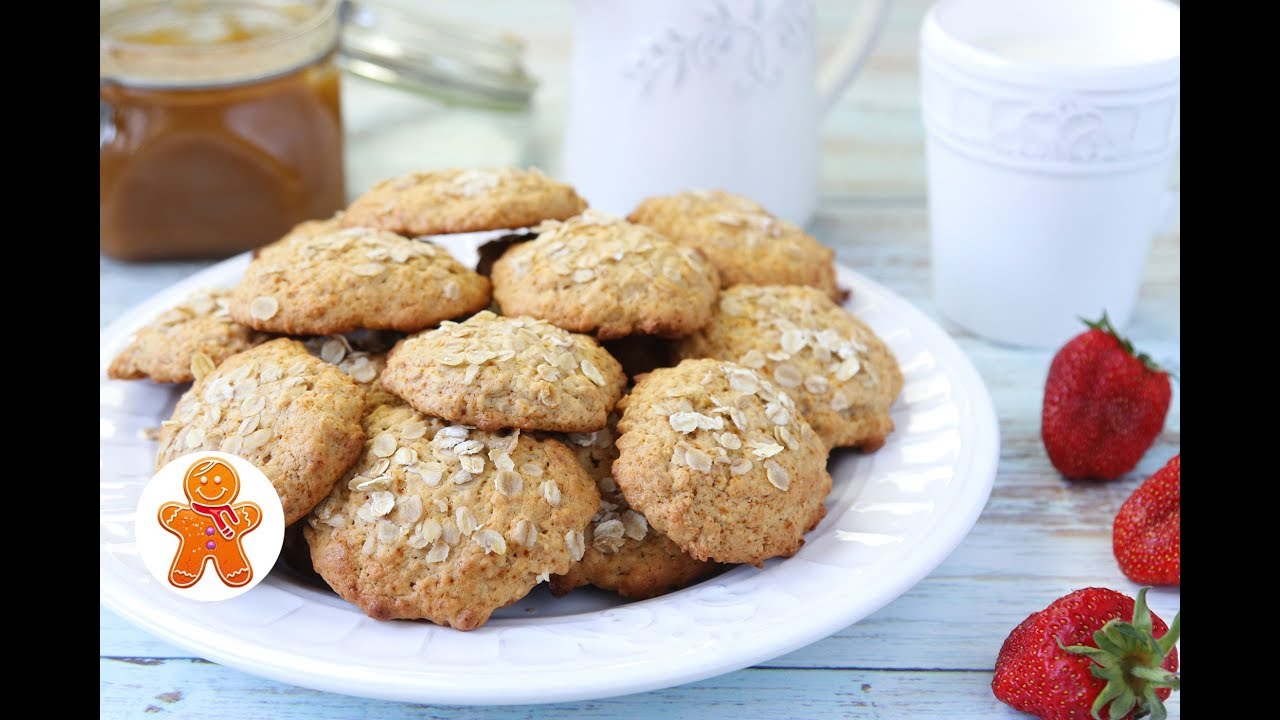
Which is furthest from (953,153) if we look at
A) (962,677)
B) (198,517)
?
(198,517)

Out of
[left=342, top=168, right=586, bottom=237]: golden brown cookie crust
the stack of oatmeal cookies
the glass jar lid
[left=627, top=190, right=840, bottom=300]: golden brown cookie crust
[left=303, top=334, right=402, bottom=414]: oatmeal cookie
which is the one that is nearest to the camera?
the stack of oatmeal cookies

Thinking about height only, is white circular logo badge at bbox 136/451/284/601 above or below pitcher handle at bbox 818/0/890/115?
below

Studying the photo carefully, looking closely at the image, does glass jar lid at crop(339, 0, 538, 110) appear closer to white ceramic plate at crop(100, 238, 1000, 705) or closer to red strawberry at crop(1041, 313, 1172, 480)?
white ceramic plate at crop(100, 238, 1000, 705)

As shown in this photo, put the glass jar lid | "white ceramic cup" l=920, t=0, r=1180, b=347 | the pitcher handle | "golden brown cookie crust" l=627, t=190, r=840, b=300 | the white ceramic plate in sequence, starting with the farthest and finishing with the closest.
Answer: the glass jar lid → the pitcher handle → "white ceramic cup" l=920, t=0, r=1180, b=347 → "golden brown cookie crust" l=627, t=190, r=840, b=300 → the white ceramic plate

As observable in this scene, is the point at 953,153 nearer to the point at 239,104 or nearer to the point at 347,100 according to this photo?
the point at 239,104

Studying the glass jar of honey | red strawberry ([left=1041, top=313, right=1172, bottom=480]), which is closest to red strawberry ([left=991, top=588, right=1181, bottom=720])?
red strawberry ([left=1041, top=313, right=1172, bottom=480])

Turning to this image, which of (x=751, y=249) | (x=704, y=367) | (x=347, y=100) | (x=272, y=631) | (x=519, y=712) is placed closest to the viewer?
(x=272, y=631)

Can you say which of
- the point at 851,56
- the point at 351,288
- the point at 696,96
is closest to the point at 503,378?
the point at 351,288

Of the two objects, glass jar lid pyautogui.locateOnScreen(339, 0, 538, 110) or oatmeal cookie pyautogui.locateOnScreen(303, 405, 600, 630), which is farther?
glass jar lid pyautogui.locateOnScreen(339, 0, 538, 110)
